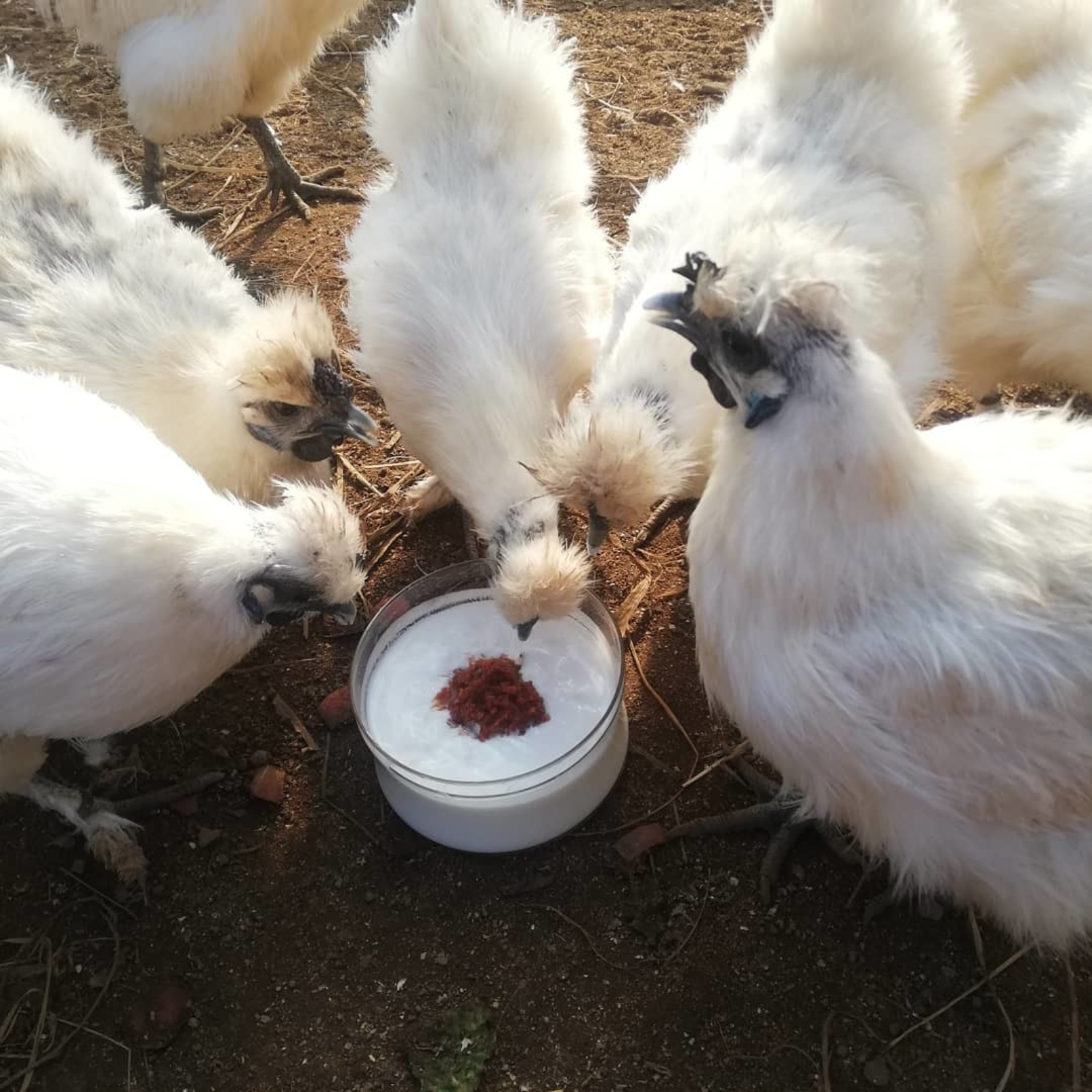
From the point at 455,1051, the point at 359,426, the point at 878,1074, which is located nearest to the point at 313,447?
the point at 359,426

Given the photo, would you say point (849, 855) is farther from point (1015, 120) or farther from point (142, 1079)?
point (1015, 120)

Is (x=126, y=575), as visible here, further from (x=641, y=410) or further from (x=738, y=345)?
(x=738, y=345)

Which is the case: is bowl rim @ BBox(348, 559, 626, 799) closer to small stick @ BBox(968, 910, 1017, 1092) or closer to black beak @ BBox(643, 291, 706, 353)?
black beak @ BBox(643, 291, 706, 353)

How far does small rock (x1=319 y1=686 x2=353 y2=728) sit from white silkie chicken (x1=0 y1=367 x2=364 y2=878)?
509mm

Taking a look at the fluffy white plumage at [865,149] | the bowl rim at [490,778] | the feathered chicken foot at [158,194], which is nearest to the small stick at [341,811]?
the bowl rim at [490,778]

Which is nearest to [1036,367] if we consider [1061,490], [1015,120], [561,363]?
[1015,120]

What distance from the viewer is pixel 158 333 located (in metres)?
2.85

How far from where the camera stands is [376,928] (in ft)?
8.20

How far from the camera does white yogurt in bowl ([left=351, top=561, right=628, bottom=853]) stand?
243cm

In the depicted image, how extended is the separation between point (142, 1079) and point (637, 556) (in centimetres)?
195

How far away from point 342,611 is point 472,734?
1.54 ft

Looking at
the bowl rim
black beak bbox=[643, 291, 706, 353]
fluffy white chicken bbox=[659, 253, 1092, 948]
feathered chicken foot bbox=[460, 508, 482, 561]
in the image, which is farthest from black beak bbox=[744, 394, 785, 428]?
feathered chicken foot bbox=[460, 508, 482, 561]

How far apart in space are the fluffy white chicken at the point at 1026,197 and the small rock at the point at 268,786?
7.71 ft

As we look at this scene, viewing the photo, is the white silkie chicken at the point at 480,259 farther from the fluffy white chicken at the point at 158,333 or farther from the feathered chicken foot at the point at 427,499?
the feathered chicken foot at the point at 427,499
